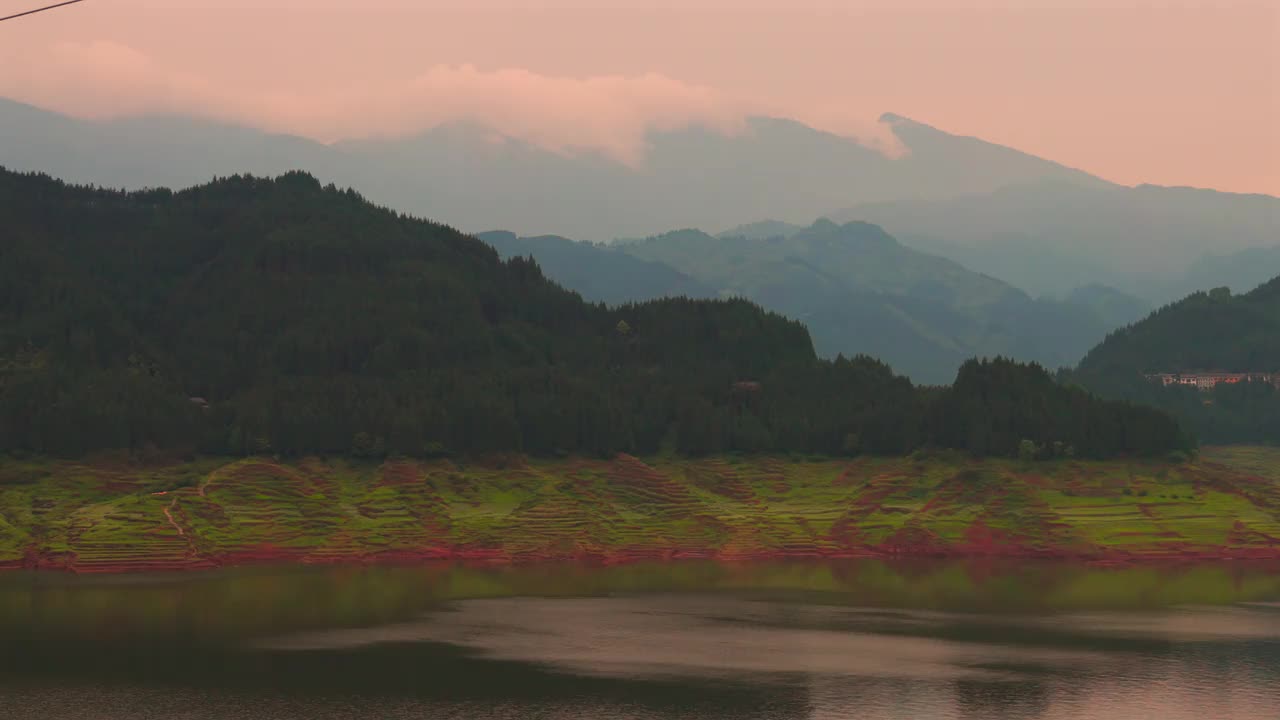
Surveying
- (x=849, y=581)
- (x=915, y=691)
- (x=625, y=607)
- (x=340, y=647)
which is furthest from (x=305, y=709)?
(x=849, y=581)

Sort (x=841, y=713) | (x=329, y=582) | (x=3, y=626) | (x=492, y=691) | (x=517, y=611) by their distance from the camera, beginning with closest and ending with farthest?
(x=841, y=713)
(x=492, y=691)
(x=3, y=626)
(x=517, y=611)
(x=329, y=582)

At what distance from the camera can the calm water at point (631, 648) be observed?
11350 cm

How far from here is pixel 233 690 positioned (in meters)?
117

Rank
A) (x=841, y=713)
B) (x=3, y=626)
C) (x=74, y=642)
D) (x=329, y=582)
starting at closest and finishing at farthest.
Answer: (x=841, y=713) → (x=74, y=642) → (x=3, y=626) → (x=329, y=582)

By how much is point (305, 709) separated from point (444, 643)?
3006 centimetres

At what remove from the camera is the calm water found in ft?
372

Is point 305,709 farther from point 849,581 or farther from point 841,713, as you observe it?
point 849,581

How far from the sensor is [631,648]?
452 feet

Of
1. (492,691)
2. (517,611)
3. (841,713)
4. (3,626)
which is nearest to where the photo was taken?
(841,713)

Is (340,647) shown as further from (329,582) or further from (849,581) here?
(849,581)

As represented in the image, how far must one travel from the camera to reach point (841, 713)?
4345 inches

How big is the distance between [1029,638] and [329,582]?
8316 centimetres

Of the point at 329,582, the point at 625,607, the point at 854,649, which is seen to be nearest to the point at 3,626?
the point at 329,582

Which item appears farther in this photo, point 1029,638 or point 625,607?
point 625,607
